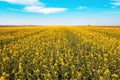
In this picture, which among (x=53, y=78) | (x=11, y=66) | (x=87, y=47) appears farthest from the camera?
(x=87, y=47)

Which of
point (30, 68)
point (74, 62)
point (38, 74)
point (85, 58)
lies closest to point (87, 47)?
point (85, 58)

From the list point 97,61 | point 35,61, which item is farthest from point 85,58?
point 35,61

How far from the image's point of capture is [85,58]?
Answer: 429 inches

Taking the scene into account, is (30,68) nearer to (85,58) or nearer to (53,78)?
(53,78)

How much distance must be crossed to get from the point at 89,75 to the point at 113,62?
5.67 ft

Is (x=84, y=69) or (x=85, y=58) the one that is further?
(x=85, y=58)

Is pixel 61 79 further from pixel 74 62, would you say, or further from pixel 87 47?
pixel 87 47

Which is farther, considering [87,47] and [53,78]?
[87,47]

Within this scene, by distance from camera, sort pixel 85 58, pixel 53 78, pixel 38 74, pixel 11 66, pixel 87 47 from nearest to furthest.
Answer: pixel 53 78 < pixel 38 74 < pixel 11 66 < pixel 85 58 < pixel 87 47

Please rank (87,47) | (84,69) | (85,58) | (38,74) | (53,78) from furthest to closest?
(87,47)
(85,58)
(84,69)
(38,74)
(53,78)

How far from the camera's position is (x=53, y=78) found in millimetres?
7703

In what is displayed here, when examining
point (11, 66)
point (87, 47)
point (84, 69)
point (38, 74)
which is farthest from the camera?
point (87, 47)

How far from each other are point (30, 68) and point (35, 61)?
0.64 metres

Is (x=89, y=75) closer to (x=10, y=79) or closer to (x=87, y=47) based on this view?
(x=10, y=79)
